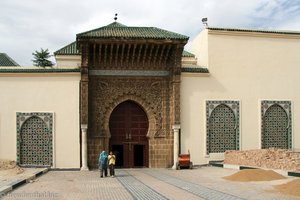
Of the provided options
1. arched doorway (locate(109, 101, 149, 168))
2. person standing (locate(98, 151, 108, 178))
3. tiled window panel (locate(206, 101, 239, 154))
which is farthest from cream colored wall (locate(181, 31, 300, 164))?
person standing (locate(98, 151, 108, 178))

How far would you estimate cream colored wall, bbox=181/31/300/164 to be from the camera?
1432cm

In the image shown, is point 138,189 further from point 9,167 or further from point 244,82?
point 244,82

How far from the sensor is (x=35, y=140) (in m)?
13.8

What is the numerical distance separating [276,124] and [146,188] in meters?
7.34

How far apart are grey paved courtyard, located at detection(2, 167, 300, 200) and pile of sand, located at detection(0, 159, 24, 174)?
3.91 feet

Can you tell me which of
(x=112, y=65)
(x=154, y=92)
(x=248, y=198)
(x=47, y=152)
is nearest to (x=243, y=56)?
(x=154, y=92)

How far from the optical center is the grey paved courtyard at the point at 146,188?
7824mm

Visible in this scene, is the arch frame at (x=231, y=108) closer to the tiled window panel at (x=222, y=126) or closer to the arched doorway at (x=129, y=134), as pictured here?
the tiled window panel at (x=222, y=126)

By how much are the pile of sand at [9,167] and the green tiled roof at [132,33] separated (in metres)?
4.30

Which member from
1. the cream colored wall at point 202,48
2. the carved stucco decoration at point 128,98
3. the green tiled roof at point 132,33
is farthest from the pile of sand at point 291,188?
the cream colored wall at point 202,48

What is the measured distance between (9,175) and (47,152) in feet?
7.87

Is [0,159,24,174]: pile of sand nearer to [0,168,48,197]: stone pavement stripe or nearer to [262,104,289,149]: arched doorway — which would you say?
[0,168,48,197]: stone pavement stripe

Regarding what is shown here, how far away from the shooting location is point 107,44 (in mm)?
13844

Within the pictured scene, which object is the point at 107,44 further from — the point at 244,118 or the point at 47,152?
the point at 244,118
